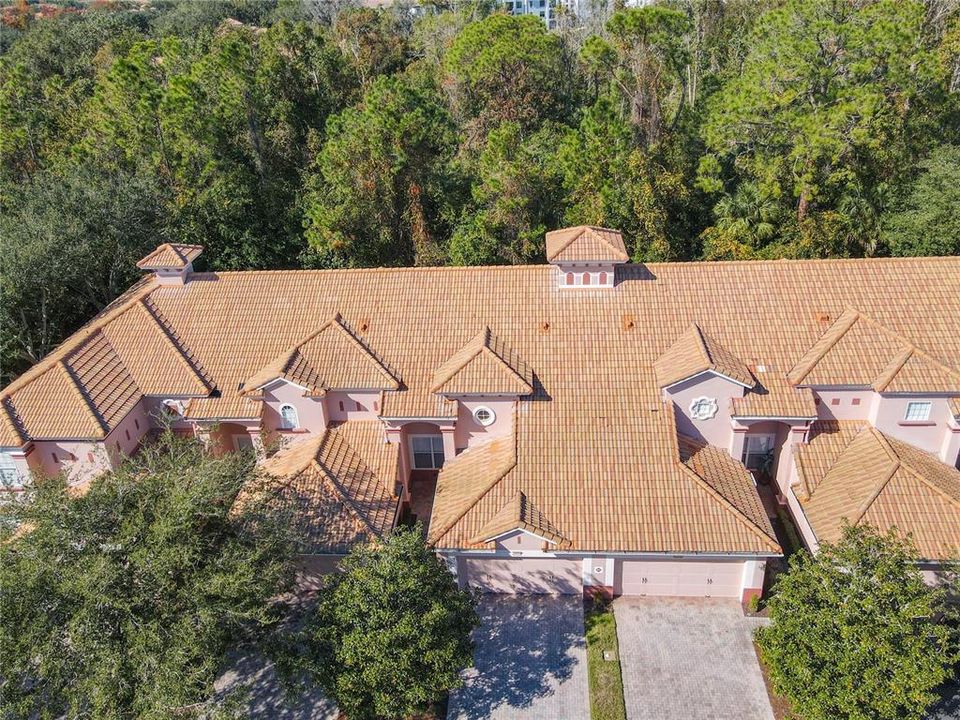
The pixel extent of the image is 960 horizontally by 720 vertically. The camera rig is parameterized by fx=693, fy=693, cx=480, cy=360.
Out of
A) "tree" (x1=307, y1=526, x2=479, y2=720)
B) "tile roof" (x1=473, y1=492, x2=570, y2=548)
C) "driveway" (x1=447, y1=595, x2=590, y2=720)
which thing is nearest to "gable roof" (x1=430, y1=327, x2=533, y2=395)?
"tile roof" (x1=473, y1=492, x2=570, y2=548)

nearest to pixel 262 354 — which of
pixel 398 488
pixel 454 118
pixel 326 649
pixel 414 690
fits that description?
pixel 398 488

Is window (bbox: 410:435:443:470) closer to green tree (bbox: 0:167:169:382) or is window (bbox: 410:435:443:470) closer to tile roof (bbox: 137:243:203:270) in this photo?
tile roof (bbox: 137:243:203:270)

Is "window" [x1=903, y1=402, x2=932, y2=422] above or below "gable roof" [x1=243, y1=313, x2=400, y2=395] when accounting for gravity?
below

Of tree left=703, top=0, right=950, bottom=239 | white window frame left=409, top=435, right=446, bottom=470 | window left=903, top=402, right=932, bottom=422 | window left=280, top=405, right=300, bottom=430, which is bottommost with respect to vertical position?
white window frame left=409, top=435, right=446, bottom=470

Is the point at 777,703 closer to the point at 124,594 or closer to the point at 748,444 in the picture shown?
the point at 748,444

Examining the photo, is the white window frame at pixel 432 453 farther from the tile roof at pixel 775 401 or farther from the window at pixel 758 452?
the window at pixel 758 452

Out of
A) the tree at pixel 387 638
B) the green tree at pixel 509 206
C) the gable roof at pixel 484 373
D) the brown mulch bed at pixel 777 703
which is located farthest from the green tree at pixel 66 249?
the brown mulch bed at pixel 777 703

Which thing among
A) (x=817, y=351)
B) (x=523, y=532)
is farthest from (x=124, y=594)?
(x=817, y=351)
